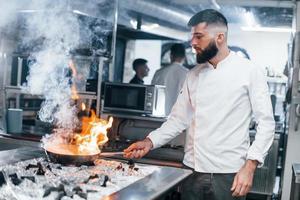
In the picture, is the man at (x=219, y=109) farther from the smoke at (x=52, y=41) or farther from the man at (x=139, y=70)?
the man at (x=139, y=70)

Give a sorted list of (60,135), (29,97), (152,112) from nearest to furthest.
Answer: (60,135) → (152,112) → (29,97)

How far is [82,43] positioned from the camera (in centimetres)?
438

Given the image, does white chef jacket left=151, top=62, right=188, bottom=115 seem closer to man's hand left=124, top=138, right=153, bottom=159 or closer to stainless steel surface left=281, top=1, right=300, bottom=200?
stainless steel surface left=281, top=1, right=300, bottom=200

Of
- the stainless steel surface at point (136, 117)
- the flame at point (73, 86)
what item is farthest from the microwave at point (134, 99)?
the flame at point (73, 86)

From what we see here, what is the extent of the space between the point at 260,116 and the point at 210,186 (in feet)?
1.73

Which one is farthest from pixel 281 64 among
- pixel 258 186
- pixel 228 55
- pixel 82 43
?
pixel 228 55

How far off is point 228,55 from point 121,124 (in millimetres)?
2454

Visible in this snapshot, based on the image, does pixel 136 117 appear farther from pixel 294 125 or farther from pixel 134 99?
pixel 294 125

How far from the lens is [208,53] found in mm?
2512

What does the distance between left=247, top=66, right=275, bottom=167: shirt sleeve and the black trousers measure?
253 millimetres

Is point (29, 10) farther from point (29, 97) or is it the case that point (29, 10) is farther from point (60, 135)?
point (29, 97)

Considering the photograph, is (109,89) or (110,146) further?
(109,89)

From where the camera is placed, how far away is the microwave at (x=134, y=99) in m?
4.74

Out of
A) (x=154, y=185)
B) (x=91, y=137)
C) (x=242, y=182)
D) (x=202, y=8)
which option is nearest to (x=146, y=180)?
(x=154, y=185)
